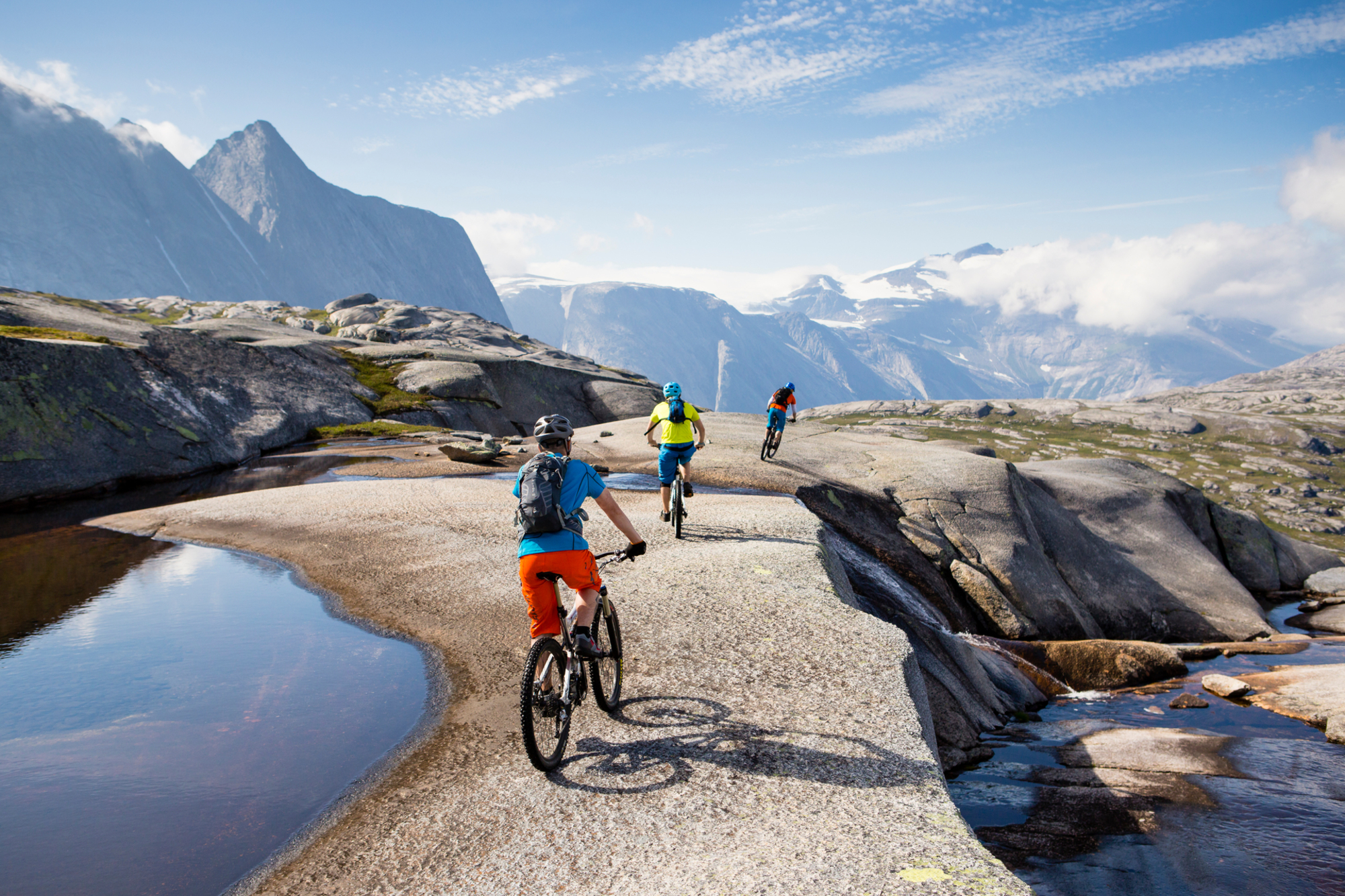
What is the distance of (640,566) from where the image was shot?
15.1m

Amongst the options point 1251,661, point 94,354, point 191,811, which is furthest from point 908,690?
point 94,354

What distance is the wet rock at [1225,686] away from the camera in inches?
739

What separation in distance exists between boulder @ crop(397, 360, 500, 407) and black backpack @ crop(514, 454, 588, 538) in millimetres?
51148

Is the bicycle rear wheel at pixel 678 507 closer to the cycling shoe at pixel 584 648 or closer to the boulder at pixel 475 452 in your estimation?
the cycling shoe at pixel 584 648

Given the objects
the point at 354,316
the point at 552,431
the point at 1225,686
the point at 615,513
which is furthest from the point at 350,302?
the point at 1225,686

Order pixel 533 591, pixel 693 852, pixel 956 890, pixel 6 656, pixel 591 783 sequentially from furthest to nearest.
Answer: pixel 6 656, pixel 533 591, pixel 591 783, pixel 693 852, pixel 956 890

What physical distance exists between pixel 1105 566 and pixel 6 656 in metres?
38.4

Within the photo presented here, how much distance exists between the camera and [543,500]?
25.6ft

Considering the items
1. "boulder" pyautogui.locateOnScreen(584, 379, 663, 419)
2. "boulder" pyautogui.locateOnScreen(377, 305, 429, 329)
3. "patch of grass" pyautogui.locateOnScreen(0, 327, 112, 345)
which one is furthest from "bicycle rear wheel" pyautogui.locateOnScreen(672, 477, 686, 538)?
"boulder" pyautogui.locateOnScreen(377, 305, 429, 329)

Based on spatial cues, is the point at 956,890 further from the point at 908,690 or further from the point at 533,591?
the point at 533,591

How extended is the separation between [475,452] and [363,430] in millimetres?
16367

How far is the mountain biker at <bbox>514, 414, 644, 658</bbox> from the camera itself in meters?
7.97

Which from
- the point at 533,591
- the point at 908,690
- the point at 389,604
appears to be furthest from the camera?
the point at 389,604

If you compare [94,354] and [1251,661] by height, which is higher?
[94,354]
